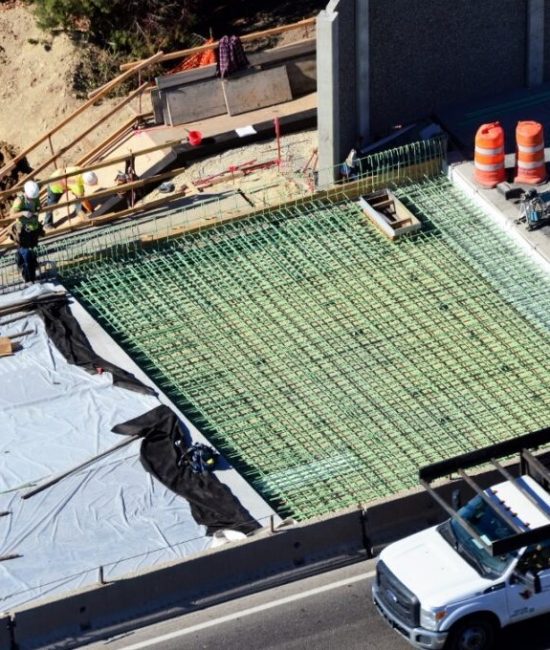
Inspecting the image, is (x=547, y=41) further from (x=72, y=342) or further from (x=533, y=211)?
(x=72, y=342)

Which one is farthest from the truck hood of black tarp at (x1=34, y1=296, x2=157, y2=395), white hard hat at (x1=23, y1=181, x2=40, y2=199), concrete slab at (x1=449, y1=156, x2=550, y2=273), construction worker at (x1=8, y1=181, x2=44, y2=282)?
white hard hat at (x1=23, y1=181, x2=40, y2=199)

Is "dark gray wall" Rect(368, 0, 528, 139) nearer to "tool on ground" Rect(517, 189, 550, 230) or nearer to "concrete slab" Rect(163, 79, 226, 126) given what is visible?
"tool on ground" Rect(517, 189, 550, 230)

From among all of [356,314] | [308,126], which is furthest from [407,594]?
[308,126]

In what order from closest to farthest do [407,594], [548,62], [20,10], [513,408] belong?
[407,594], [513,408], [548,62], [20,10]

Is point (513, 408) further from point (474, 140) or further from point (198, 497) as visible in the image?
point (474, 140)

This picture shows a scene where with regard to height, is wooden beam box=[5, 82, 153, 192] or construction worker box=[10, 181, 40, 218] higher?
construction worker box=[10, 181, 40, 218]
